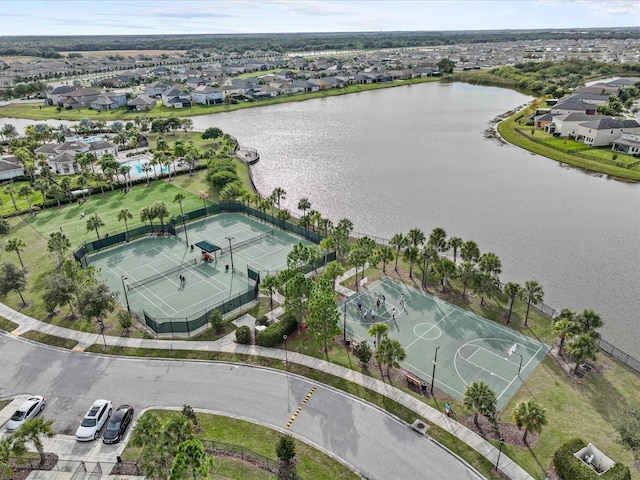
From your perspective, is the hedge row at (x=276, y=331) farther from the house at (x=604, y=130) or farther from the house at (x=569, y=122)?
the house at (x=569, y=122)

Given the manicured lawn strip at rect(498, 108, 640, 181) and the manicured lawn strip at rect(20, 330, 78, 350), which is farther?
the manicured lawn strip at rect(498, 108, 640, 181)

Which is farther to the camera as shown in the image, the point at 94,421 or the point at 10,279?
the point at 10,279

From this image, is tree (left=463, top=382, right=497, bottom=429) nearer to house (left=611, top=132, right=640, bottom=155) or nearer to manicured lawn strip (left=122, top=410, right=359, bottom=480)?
manicured lawn strip (left=122, top=410, right=359, bottom=480)

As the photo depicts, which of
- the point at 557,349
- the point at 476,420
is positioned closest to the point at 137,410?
the point at 476,420

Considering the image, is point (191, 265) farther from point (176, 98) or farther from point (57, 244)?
point (176, 98)

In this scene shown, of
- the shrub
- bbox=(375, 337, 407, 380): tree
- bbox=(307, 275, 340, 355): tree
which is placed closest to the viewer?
bbox=(375, 337, 407, 380): tree

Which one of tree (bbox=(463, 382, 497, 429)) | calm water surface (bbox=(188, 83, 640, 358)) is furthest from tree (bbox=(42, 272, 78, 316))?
tree (bbox=(463, 382, 497, 429))

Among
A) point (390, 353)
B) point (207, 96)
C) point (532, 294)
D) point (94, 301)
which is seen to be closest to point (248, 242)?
point (94, 301)

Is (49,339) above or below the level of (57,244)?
below
